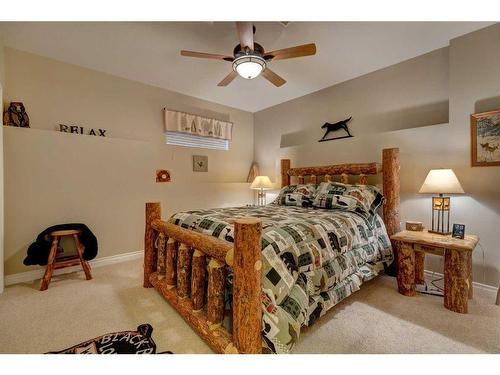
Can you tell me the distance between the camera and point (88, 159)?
2.87m

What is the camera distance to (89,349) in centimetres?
143

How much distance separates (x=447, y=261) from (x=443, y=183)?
733mm

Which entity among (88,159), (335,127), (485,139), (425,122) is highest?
(335,127)

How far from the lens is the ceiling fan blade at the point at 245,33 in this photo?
1.71 metres

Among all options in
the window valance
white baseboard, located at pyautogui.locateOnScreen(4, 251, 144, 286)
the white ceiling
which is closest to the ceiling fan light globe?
the white ceiling

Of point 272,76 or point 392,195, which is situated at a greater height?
point 272,76

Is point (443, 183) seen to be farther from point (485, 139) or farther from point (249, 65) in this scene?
point (249, 65)

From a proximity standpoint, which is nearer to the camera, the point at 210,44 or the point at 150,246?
the point at 150,246

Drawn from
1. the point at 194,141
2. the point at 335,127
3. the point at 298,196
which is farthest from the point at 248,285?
the point at 194,141

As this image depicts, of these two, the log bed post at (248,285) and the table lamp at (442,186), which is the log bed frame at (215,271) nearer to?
the log bed post at (248,285)

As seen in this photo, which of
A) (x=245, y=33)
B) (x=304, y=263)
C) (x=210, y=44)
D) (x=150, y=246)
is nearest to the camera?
(x=304, y=263)
